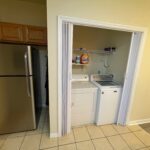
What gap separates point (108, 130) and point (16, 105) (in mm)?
1958

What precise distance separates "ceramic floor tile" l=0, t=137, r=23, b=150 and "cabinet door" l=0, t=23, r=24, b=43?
1.90 m

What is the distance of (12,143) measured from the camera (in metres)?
1.78

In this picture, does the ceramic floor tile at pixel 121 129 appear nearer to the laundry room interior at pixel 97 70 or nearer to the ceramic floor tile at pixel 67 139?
the laundry room interior at pixel 97 70

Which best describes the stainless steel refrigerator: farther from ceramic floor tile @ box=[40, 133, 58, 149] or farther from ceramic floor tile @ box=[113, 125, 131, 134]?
ceramic floor tile @ box=[113, 125, 131, 134]

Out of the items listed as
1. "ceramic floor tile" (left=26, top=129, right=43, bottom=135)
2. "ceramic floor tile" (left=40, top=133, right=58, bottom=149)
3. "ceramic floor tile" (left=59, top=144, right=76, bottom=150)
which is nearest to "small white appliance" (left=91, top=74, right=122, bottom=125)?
"ceramic floor tile" (left=59, top=144, right=76, bottom=150)

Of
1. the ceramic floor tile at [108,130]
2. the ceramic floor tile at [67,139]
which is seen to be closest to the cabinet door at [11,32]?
the ceramic floor tile at [67,139]

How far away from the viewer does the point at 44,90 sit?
2914 millimetres

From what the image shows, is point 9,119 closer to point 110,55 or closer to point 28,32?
point 28,32

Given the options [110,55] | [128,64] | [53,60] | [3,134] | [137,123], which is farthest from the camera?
[110,55]

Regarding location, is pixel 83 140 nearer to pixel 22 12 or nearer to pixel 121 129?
pixel 121 129

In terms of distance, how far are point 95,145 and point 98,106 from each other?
2.38 ft

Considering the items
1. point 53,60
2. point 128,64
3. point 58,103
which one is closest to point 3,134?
point 58,103

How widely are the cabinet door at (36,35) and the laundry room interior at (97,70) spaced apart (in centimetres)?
82

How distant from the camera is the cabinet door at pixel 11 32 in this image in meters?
1.98
